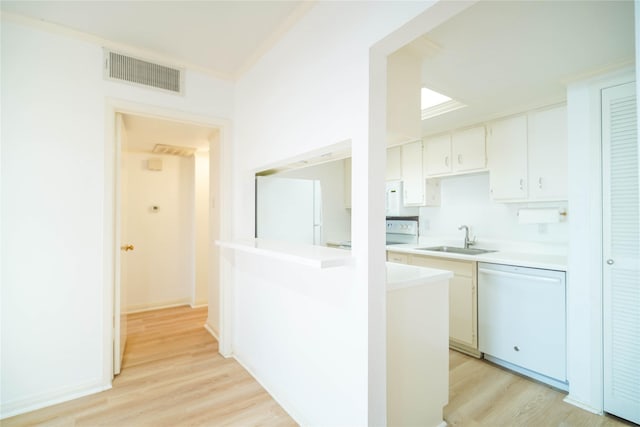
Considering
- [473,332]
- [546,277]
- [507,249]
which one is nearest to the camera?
[546,277]

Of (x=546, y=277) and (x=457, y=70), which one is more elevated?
(x=457, y=70)

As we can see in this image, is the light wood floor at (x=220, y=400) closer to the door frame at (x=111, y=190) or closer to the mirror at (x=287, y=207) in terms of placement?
the door frame at (x=111, y=190)

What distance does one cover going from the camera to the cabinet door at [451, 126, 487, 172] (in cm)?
302

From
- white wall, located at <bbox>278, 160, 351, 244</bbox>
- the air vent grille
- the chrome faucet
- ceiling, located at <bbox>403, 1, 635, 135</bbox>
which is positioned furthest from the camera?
white wall, located at <bbox>278, 160, 351, 244</bbox>

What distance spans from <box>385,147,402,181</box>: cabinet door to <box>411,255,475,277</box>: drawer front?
46.9 inches

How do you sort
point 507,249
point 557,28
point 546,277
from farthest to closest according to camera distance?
point 507,249, point 546,277, point 557,28

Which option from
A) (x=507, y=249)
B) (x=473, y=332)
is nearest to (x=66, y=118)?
(x=473, y=332)

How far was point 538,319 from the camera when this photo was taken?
2289 millimetres

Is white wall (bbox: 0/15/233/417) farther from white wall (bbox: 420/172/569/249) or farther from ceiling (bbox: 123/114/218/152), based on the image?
white wall (bbox: 420/172/569/249)

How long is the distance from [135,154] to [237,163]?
7.09 ft

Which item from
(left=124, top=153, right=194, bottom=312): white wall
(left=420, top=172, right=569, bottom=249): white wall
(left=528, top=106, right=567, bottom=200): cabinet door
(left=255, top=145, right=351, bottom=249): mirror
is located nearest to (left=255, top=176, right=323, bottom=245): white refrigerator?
(left=255, top=145, right=351, bottom=249): mirror

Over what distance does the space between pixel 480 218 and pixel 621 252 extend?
55.3 inches

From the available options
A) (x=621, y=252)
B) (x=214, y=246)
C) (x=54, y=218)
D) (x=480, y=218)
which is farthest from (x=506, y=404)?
(x=54, y=218)

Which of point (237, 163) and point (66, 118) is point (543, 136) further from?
point (66, 118)
